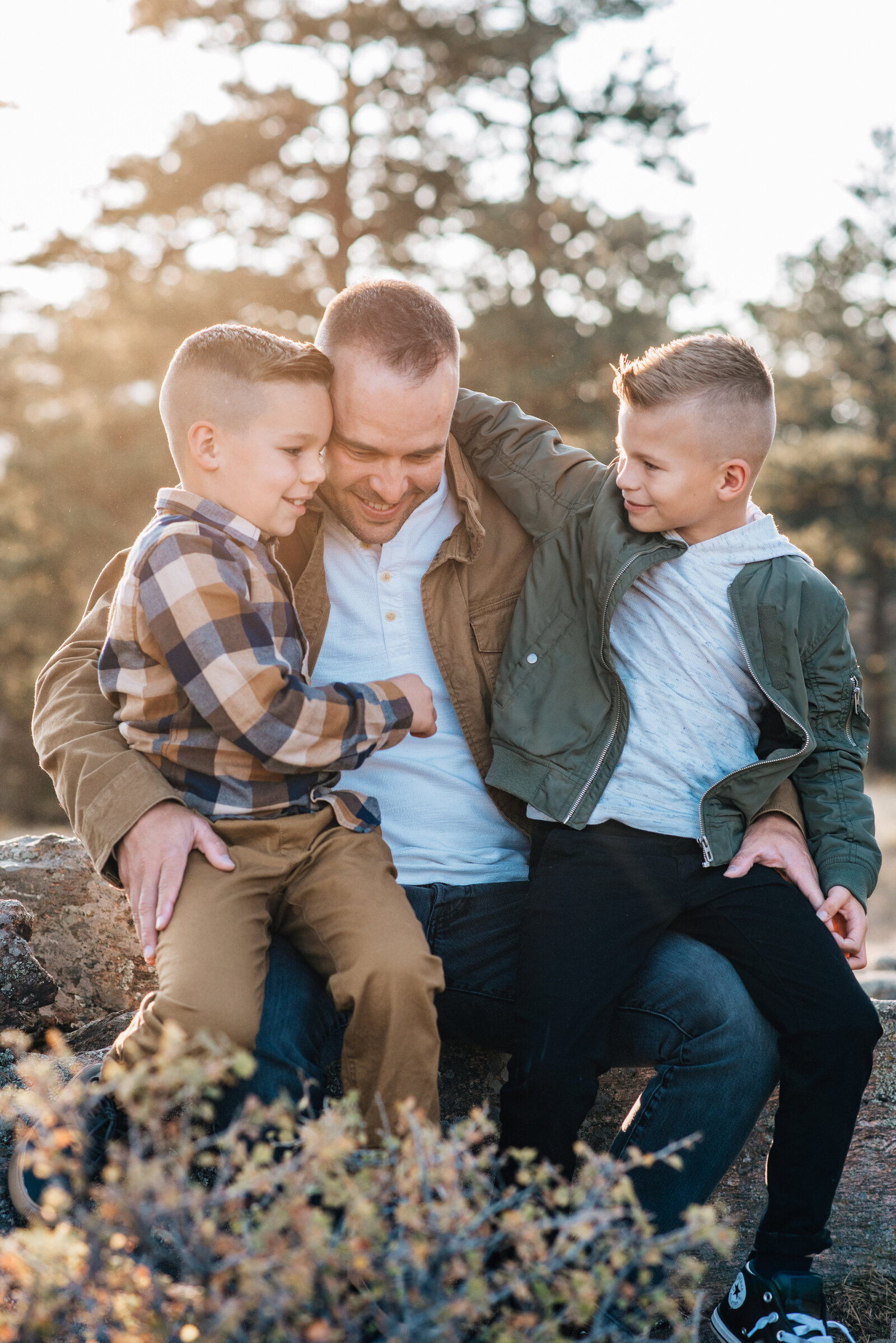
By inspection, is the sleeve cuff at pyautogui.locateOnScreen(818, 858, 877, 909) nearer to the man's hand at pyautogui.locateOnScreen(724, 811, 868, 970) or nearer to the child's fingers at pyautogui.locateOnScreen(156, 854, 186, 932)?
the man's hand at pyautogui.locateOnScreen(724, 811, 868, 970)

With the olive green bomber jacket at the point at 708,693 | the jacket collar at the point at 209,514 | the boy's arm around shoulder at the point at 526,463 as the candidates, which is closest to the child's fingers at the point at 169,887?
the jacket collar at the point at 209,514

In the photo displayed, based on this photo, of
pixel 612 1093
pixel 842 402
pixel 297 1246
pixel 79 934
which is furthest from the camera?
pixel 842 402

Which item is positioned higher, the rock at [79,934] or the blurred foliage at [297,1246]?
the blurred foliage at [297,1246]

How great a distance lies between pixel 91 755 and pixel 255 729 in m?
0.40

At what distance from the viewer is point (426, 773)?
245cm

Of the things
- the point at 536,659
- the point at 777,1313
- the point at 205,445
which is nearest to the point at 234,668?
the point at 205,445

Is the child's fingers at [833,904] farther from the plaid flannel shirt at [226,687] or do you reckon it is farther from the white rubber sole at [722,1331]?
the plaid flannel shirt at [226,687]

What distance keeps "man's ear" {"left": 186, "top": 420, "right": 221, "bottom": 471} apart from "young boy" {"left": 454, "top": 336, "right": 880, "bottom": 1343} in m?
0.75

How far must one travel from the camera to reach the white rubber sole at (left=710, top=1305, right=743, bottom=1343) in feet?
6.50

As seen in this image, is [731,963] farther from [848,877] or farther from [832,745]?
[832,745]

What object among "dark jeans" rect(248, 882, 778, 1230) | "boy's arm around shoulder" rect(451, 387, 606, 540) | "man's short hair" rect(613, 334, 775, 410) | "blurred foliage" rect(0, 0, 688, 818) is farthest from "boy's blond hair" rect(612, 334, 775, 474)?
"blurred foliage" rect(0, 0, 688, 818)

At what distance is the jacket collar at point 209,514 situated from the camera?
6.91 feet

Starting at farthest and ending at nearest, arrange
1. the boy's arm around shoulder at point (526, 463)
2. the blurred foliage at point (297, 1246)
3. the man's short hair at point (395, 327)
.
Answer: the boy's arm around shoulder at point (526, 463) → the man's short hair at point (395, 327) → the blurred foliage at point (297, 1246)

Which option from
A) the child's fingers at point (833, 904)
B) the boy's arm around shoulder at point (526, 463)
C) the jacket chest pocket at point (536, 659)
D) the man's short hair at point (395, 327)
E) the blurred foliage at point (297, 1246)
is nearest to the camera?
the blurred foliage at point (297, 1246)
